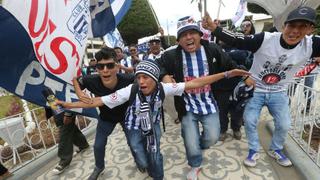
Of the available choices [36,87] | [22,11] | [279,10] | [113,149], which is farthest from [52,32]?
→ [279,10]

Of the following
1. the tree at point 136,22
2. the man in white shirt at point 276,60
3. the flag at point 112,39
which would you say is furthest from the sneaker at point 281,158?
the tree at point 136,22

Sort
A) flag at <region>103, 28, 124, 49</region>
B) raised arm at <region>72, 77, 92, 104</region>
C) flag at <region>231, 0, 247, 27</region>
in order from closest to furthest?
1. raised arm at <region>72, 77, 92, 104</region>
2. flag at <region>231, 0, 247, 27</region>
3. flag at <region>103, 28, 124, 49</region>

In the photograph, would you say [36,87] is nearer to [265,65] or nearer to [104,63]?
[104,63]

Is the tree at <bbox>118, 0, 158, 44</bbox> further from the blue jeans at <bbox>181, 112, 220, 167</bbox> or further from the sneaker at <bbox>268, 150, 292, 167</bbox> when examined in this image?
the sneaker at <bbox>268, 150, 292, 167</bbox>

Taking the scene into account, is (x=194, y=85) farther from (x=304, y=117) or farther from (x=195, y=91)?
(x=304, y=117)

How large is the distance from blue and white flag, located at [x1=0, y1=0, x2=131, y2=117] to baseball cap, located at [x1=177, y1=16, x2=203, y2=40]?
1188mm

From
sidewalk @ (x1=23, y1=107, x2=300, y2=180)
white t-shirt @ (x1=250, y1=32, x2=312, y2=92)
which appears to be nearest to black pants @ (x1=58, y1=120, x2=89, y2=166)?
sidewalk @ (x1=23, y1=107, x2=300, y2=180)

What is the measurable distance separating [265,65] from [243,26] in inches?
79.7

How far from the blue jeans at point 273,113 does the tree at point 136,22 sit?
23728 millimetres

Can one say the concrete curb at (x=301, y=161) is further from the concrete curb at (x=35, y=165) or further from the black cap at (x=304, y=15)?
the concrete curb at (x=35, y=165)

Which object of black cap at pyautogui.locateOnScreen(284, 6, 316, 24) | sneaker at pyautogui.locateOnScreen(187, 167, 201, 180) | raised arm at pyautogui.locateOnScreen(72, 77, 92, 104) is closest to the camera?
black cap at pyautogui.locateOnScreen(284, 6, 316, 24)

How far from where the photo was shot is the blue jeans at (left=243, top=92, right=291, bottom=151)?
3.02 m

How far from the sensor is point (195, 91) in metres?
2.93

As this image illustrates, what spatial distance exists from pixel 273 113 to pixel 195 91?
108cm
